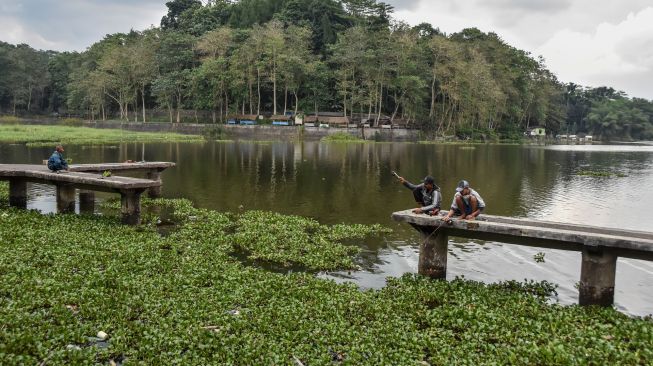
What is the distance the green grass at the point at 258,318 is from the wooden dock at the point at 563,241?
77 centimetres

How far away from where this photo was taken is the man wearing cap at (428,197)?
585 inches

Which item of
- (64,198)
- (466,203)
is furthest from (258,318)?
(64,198)

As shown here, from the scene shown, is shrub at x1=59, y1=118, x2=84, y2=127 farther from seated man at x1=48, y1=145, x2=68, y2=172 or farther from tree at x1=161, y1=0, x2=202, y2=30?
seated man at x1=48, y1=145, x2=68, y2=172

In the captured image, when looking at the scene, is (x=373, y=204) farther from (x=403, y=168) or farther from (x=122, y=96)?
(x=122, y=96)

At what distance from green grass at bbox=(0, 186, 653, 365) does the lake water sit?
2475mm

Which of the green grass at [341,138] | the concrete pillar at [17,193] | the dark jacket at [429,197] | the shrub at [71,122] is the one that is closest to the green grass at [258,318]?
the dark jacket at [429,197]

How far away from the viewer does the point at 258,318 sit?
10.5 m

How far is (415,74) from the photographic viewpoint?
→ 355 ft

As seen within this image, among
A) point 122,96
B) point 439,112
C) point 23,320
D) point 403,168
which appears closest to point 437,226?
point 23,320

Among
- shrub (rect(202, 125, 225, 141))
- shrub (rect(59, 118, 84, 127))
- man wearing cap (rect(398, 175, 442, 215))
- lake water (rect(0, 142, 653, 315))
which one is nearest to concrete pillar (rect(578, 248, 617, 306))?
lake water (rect(0, 142, 653, 315))

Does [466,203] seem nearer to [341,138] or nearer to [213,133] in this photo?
[341,138]

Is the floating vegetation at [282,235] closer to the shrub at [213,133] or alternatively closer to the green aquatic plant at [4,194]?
the green aquatic plant at [4,194]

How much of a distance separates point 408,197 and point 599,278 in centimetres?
1980

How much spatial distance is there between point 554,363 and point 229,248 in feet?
36.4
